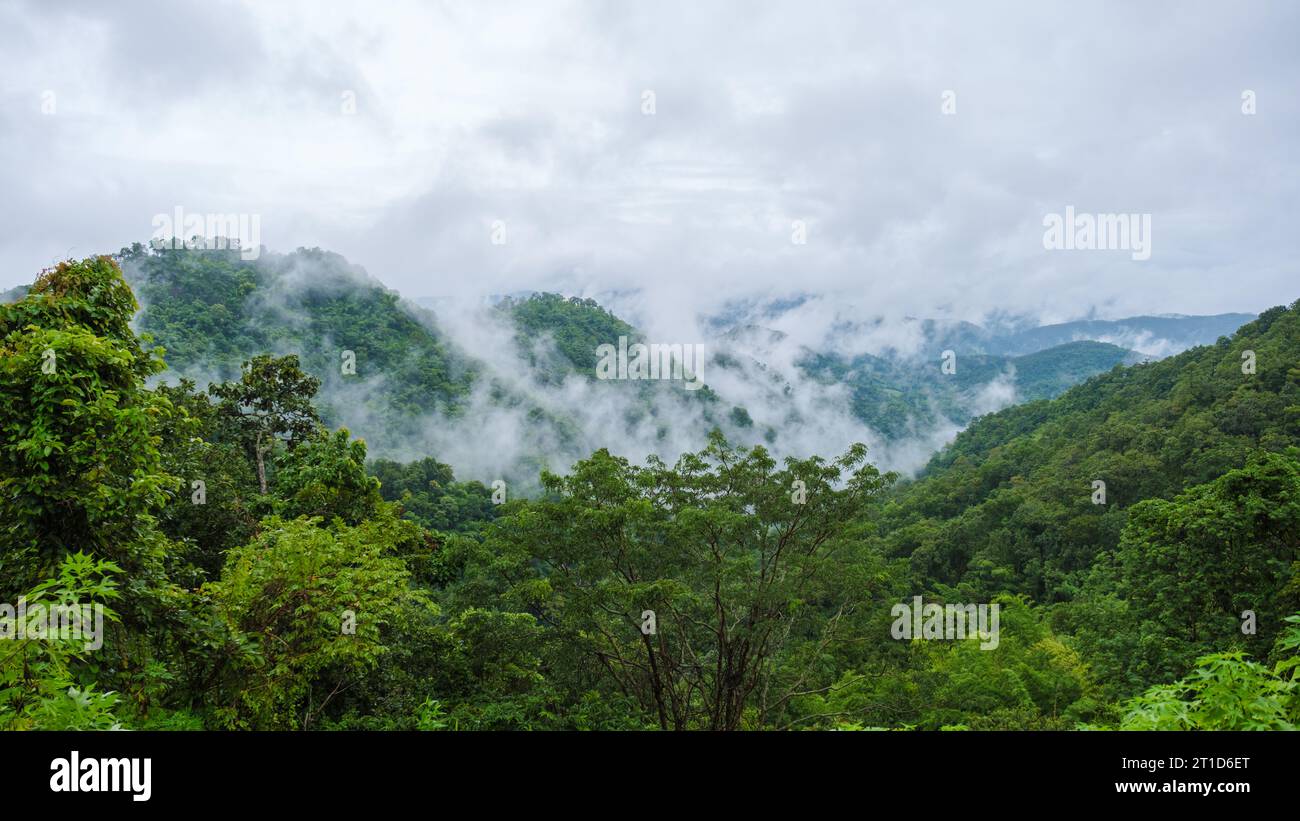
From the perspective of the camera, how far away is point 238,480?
16766mm

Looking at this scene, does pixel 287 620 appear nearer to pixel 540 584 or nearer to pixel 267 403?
pixel 540 584

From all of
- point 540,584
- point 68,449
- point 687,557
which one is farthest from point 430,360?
point 68,449

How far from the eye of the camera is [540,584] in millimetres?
12883

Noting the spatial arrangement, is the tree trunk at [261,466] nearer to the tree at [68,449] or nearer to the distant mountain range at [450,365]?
the tree at [68,449]

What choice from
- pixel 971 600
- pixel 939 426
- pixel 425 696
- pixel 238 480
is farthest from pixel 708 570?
pixel 939 426

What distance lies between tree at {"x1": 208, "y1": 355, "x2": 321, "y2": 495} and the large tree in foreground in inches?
318

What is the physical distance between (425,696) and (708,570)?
5.81m

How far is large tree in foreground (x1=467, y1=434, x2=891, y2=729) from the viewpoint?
1355 centimetres

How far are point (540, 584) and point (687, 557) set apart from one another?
126 inches
